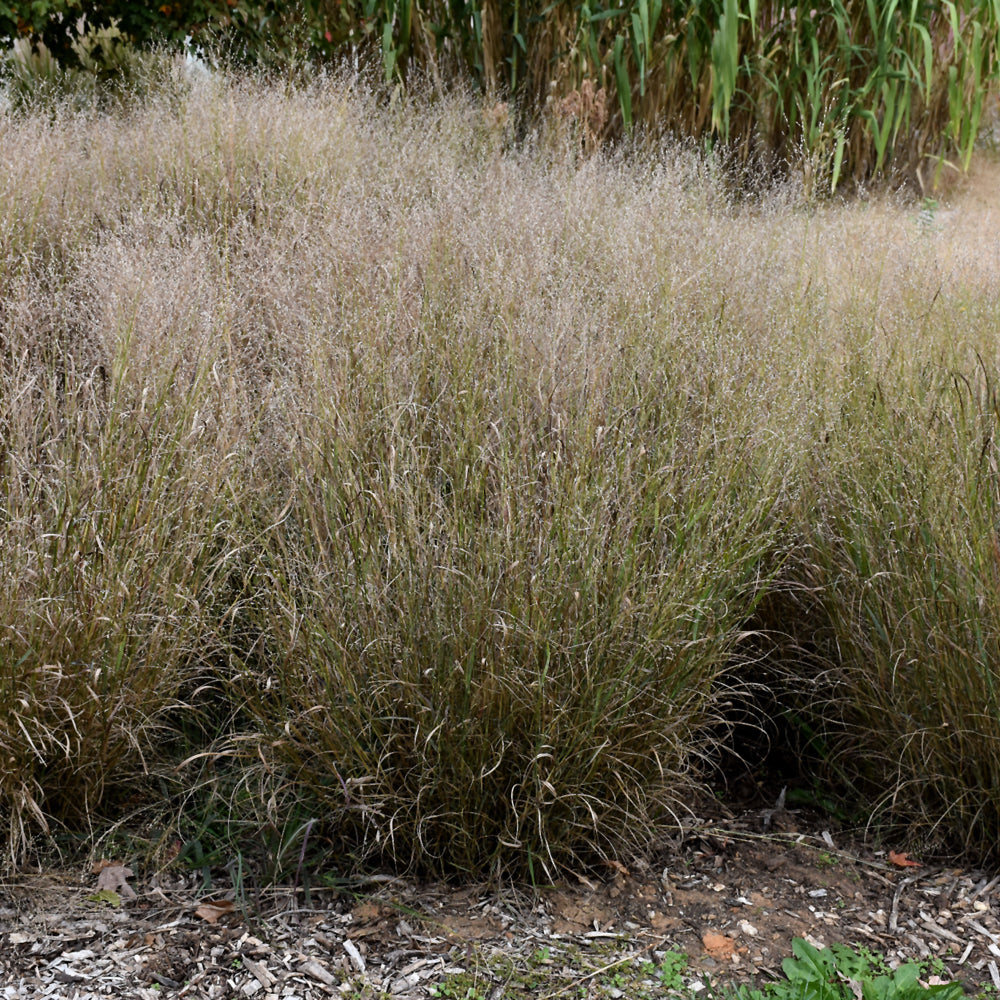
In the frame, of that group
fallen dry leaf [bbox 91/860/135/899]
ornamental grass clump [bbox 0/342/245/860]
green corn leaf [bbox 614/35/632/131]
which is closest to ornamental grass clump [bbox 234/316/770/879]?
ornamental grass clump [bbox 0/342/245/860]

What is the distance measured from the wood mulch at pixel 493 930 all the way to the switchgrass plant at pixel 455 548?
0.10 meters

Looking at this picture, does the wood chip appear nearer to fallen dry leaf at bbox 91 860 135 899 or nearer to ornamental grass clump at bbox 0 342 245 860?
fallen dry leaf at bbox 91 860 135 899

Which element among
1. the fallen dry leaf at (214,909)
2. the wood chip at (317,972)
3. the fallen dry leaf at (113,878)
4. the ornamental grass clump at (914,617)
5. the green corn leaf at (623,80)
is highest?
the green corn leaf at (623,80)

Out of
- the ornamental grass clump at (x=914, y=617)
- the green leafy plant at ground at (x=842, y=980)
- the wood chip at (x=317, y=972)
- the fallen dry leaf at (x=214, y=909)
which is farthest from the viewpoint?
the ornamental grass clump at (x=914, y=617)

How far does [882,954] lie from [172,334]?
2267mm

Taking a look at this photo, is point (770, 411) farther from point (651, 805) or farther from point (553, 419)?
point (651, 805)

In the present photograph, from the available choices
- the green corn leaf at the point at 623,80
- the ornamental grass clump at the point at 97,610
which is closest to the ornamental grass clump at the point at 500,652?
the ornamental grass clump at the point at 97,610

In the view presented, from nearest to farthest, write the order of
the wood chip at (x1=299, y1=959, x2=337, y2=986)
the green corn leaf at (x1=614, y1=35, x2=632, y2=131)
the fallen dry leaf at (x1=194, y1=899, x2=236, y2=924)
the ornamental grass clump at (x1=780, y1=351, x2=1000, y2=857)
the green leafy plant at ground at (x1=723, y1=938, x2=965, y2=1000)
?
the green leafy plant at ground at (x1=723, y1=938, x2=965, y2=1000)
the wood chip at (x1=299, y1=959, x2=337, y2=986)
the fallen dry leaf at (x1=194, y1=899, x2=236, y2=924)
the ornamental grass clump at (x1=780, y1=351, x2=1000, y2=857)
the green corn leaf at (x1=614, y1=35, x2=632, y2=131)

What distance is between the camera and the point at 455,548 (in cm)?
192

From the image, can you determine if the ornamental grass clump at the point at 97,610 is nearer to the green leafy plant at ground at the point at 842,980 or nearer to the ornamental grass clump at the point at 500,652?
the ornamental grass clump at the point at 500,652

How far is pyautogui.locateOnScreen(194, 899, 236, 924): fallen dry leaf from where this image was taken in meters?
1.88

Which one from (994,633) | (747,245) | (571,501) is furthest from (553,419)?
(747,245)

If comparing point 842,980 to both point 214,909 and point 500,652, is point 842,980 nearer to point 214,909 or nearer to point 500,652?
point 500,652

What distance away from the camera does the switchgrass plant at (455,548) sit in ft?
6.31
